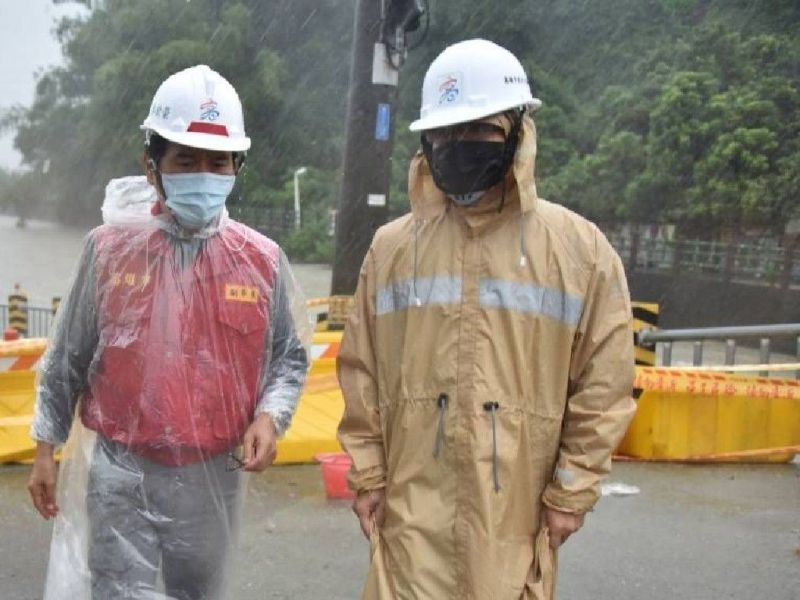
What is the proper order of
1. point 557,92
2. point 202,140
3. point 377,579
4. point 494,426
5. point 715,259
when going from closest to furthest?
point 494,426, point 377,579, point 202,140, point 715,259, point 557,92

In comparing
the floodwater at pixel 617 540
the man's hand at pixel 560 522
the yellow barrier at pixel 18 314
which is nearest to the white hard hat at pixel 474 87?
the man's hand at pixel 560 522

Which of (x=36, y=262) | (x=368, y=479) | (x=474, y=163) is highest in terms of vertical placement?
(x=474, y=163)

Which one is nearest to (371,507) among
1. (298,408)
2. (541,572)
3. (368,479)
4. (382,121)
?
(368,479)

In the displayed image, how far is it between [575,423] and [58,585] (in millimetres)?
1502

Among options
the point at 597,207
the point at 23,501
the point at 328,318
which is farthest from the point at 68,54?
the point at 23,501

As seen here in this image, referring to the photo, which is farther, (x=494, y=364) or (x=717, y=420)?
(x=717, y=420)

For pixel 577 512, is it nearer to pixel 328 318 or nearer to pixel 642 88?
pixel 328 318

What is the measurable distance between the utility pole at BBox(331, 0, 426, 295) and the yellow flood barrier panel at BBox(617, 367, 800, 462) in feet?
8.25

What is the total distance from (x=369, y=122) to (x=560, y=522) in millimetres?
5697

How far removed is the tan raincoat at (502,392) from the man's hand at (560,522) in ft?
0.08

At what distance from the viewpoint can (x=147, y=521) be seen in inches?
105

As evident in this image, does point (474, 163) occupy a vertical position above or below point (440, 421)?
above

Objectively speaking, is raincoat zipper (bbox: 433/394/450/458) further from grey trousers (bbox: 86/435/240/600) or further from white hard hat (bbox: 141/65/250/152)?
white hard hat (bbox: 141/65/250/152)

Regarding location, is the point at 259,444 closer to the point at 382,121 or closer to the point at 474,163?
the point at 474,163
